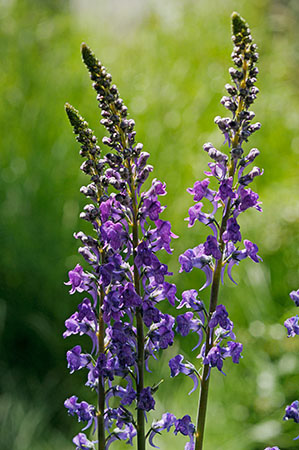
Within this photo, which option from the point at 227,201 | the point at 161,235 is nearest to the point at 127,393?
the point at 161,235

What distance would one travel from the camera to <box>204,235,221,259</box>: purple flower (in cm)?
112

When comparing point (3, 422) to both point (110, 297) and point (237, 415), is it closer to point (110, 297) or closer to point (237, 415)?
point (237, 415)

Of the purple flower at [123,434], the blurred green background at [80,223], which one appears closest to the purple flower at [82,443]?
the purple flower at [123,434]

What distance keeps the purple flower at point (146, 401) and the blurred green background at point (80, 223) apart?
182cm

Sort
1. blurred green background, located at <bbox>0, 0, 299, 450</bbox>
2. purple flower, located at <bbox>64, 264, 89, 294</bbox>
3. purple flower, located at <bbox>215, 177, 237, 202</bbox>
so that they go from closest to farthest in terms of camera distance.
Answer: purple flower, located at <bbox>215, 177, 237, 202</bbox>
purple flower, located at <bbox>64, 264, 89, 294</bbox>
blurred green background, located at <bbox>0, 0, 299, 450</bbox>

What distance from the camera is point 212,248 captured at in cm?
112

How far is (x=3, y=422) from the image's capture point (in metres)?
3.27

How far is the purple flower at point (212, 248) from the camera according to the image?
44.1 inches

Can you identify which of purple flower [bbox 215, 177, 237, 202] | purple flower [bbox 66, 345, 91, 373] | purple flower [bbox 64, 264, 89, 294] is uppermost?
purple flower [bbox 215, 177, 237, 202]

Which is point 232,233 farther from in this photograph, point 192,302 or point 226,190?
point 192,302

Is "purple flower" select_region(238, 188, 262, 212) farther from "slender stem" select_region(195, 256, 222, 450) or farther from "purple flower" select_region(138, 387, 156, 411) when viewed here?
"purple flower" select_region(138, 387, 156, 411)

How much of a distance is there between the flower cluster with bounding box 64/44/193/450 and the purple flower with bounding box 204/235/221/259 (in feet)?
0.30

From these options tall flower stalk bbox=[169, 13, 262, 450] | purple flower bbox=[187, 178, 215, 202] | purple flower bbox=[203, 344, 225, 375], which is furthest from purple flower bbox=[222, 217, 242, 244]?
purple flower bbox=[203, 344, 225, 375]

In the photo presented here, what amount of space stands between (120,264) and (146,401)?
259 millimetres
